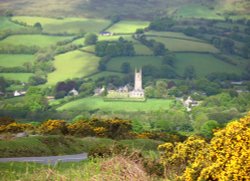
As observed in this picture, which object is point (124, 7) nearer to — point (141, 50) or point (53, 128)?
point (141, 50)

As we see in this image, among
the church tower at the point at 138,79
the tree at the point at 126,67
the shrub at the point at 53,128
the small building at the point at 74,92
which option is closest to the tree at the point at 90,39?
the church tower at the point at 138,79

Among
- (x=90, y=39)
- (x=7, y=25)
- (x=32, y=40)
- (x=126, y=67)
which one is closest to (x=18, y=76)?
(x=126, y=67)

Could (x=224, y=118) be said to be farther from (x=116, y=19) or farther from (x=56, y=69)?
(x=116, y=19)

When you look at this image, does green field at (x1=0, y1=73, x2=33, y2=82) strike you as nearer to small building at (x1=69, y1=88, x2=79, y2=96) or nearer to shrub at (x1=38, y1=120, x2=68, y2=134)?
small building at (x1=69, y1=88, x2=79, y2=96)

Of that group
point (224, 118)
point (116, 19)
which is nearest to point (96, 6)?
point (116, 19)

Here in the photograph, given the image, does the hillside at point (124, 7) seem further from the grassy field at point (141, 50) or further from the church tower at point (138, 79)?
the church tower at point (138, 79)
